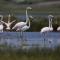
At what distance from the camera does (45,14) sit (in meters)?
3.52

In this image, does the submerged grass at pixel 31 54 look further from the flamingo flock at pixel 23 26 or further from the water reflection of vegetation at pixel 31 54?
the flamingo flock at pixel 23 26

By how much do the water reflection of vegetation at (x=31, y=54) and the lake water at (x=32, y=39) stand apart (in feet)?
0.34

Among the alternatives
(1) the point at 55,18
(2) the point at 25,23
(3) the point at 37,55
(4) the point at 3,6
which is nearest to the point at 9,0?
(4) the point at 3,6

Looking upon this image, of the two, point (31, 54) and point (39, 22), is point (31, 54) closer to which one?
point (31, 54)

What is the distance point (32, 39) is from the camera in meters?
3.19

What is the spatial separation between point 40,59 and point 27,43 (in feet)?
1.07

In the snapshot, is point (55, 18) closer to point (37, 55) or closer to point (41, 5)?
point (41, 5)

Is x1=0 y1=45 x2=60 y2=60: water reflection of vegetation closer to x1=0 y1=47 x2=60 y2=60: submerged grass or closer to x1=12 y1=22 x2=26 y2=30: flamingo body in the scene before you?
x1=0 y1=47 x2=60 y2=60: submerged grass

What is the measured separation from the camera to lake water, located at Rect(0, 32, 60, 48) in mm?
3133

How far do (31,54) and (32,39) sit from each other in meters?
0.29

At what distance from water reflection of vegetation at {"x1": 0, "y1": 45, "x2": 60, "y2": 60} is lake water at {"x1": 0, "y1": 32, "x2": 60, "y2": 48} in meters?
0.10

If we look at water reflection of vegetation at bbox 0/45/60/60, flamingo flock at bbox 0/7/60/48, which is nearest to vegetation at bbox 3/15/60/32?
flamingo flock at bbox 0/7/60/48

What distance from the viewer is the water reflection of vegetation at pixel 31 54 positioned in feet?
9.54

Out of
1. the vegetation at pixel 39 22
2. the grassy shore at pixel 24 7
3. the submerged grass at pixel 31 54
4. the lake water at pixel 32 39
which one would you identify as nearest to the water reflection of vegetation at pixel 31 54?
the submerged grass at pixel 31 54
